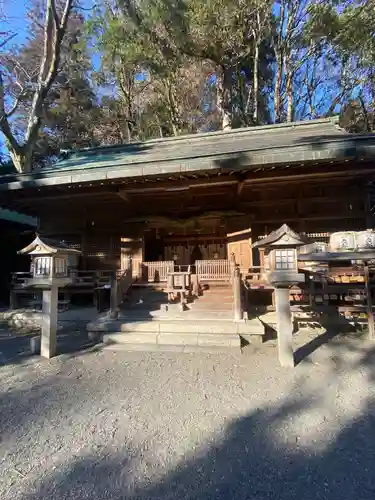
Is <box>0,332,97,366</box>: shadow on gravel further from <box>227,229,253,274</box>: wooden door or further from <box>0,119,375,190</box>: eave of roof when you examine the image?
<box>227,229,253,274</box>: wooden door

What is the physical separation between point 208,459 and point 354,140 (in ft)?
16.8

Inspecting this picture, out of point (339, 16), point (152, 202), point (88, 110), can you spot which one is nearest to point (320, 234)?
point (152, 202)

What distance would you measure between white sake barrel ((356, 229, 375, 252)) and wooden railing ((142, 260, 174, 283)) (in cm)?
406

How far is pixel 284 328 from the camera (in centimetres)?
370

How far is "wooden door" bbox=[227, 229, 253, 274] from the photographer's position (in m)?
6.46

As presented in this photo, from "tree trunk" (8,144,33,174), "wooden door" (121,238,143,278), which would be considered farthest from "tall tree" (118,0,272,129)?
"wooden door" (121,238,143,278)

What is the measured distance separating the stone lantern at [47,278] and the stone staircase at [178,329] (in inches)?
35.4

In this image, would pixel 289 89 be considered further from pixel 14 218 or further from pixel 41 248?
pixel 41 248

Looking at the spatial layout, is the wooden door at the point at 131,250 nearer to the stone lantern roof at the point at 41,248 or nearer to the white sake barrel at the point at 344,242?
the stone lantern roof at the point at 41,248

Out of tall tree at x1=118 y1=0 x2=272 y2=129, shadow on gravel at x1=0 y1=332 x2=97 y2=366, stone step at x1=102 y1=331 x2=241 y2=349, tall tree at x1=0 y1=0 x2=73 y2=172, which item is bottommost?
shadow on gravel at x1=0 y1=332 x2=97 y2=366

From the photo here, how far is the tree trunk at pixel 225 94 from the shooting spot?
1312 centimetres

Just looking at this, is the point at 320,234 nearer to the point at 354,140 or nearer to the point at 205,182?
the point at 354,140

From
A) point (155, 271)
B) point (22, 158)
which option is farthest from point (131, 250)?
point (22, 158)

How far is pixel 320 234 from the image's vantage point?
6297mm
